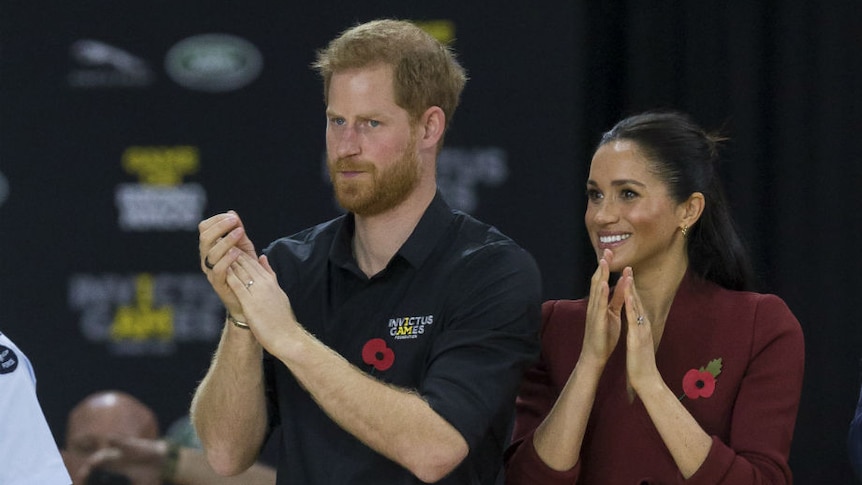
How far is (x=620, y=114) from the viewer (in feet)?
12.4

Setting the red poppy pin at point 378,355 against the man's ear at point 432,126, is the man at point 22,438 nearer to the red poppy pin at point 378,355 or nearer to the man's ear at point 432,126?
the red poppy pin at point 378,355

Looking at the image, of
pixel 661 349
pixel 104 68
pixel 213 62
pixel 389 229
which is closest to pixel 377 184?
pixel 389 229

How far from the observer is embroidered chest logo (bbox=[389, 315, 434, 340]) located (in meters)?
2.32

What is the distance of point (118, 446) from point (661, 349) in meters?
1.95

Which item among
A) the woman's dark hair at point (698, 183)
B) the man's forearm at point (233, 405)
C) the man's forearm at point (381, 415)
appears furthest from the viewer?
the woman's dark hair at point (698, 183)

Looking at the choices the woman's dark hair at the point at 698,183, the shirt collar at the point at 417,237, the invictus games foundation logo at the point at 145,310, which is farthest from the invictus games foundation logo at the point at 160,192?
the woman's dark hair at the point at 698,183

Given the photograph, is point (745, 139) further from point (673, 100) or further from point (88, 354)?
point (88, 354)

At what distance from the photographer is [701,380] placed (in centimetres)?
249

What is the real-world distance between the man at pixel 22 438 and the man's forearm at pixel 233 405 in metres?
0.33

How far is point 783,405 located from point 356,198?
86 cm

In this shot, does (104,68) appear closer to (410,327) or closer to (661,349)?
(410,327)

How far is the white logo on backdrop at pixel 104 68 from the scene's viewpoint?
392cm

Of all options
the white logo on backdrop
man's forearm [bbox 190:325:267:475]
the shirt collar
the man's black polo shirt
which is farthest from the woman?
the white logo on backdrop

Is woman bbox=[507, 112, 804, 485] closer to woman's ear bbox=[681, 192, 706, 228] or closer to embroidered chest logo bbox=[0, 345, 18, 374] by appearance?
woman's ear bbox=[681, 192, 706, 228]
